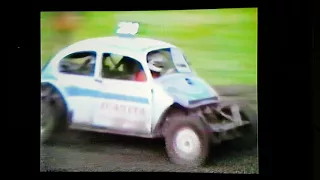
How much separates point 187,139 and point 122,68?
1.71 ft

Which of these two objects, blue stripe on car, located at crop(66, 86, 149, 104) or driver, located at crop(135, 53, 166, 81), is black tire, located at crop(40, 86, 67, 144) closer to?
blue stripe on car, located at crop(66, 86, 149, 104)

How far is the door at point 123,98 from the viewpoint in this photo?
262 centimetres

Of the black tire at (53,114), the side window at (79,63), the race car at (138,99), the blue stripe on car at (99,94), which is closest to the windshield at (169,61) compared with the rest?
the race car at (138,99)

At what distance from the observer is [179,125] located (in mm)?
2592

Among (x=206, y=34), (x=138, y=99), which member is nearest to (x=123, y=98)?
(x=138, y=99)

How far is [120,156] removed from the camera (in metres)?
2.65

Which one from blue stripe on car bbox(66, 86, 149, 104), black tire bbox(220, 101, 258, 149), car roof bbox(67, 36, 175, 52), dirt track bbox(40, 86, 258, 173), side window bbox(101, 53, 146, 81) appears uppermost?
car roof bbox(67, 36, 175, 52)

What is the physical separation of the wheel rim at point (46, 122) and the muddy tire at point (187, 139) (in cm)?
63

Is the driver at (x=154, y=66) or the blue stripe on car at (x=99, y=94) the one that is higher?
the driver at (x=154, y=66)

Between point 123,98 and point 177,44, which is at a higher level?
point 177,44

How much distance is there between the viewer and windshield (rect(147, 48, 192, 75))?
8.57ft

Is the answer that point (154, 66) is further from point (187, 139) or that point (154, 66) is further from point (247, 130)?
point (247, 130)

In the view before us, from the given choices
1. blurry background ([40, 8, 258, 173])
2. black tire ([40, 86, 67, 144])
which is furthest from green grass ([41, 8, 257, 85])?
black tire ([40, 86, 67, 144])

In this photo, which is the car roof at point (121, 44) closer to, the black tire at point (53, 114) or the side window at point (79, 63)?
the side window at point (79, 63)
